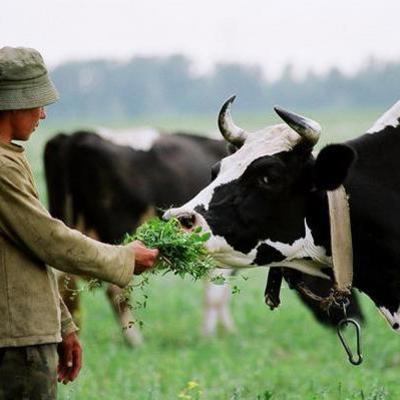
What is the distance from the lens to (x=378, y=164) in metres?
6.13

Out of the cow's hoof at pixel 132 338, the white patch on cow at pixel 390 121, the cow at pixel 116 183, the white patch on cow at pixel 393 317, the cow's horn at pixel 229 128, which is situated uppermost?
the white patch on cow at pixel 390 121

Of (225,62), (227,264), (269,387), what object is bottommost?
(225,62)

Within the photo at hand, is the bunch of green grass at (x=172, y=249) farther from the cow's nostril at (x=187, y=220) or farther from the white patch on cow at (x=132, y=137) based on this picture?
the white patch on cow at (x=132, y=137)

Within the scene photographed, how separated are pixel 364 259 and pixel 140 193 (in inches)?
287

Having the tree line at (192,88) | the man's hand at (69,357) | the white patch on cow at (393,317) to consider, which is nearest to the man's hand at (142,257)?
the man's hand at (69,357)

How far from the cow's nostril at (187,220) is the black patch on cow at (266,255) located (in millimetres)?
493

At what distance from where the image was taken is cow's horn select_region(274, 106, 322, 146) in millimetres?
5805

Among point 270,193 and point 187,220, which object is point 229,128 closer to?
point 270,193

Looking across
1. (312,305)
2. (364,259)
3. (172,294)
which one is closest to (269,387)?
(364,259)

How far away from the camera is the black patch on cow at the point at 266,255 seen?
595 centimetres

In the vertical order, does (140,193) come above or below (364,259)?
below

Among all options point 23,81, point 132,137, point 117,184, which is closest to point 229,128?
point 23,81

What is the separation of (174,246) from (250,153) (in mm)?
1081

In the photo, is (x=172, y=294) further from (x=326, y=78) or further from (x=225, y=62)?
Answer: (x=225, y=62)
